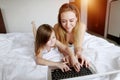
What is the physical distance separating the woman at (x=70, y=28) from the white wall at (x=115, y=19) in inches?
60.7

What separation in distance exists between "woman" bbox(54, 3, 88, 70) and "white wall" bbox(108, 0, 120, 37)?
1542 millimetres

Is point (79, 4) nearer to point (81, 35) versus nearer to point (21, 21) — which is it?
point (21, 21)

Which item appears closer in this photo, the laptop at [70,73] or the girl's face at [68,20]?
the laptop at [70,73]

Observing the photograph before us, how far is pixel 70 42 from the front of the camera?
1171 millimetres

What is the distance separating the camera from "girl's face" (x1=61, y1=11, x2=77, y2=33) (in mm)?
976

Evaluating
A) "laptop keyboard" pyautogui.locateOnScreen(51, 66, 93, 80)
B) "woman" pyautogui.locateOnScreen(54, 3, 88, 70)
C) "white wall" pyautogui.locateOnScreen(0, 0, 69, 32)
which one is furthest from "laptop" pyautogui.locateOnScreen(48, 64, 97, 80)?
"white wall" pyautogui.locateOnScreen(0, 0, 69, 32)

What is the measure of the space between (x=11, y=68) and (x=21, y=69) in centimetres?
6

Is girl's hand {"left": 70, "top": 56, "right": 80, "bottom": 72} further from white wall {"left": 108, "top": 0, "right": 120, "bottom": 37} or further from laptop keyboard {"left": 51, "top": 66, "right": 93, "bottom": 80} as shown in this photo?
white wall {"left": 108, "top": 0, "right": 120, "bottom": 37}

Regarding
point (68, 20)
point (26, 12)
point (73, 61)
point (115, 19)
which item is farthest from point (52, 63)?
point (115, 19)

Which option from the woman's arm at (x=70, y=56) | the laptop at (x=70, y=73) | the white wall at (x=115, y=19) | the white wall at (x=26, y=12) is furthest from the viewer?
the white wall at (x=115, y=19)

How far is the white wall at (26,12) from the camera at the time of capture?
5.49ft

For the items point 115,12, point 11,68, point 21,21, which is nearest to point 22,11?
point 21,21

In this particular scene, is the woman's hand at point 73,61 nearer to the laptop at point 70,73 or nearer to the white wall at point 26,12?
the laptop at point 70,73

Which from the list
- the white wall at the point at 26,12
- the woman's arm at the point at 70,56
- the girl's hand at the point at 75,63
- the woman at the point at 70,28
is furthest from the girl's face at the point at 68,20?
the white wall at the point at 26,12
